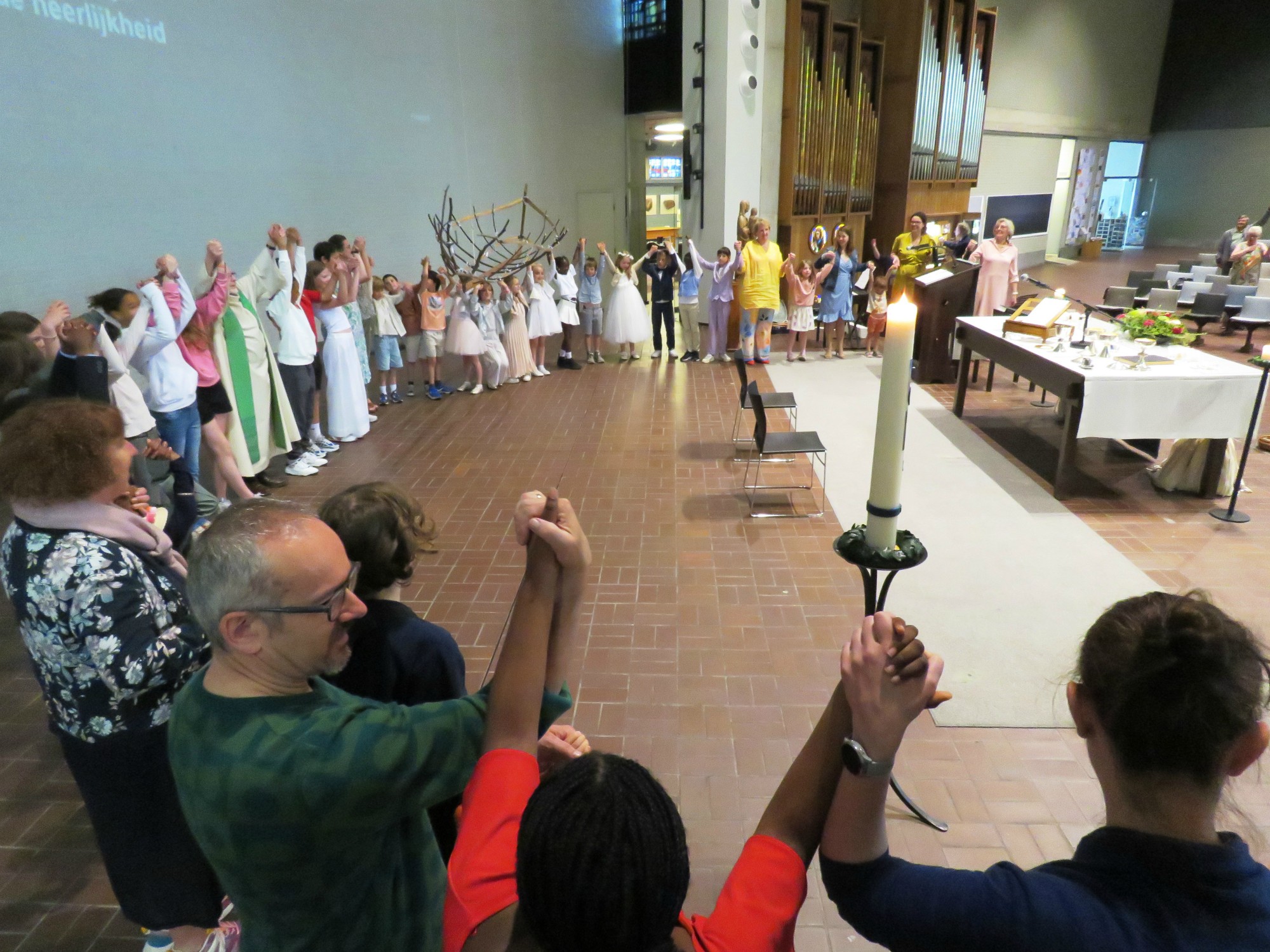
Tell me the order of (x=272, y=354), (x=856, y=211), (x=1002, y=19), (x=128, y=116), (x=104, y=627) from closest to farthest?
(x=104, y=627) < (x=128, y=116) < (x=272, y=354) < (x=856, y=211) < (x=1002, y=19)

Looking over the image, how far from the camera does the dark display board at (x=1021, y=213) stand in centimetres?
1808

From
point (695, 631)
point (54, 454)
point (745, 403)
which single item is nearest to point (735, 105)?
point (745, 403)

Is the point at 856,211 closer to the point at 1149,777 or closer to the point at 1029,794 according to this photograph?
the point at 1029,794

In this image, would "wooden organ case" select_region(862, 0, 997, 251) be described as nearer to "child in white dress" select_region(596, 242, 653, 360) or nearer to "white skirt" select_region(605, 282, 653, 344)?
"child in white dress" select_region(596, 242, 653, 360)

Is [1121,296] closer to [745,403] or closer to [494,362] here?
[745,403]

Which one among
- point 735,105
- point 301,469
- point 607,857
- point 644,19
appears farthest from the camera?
point 644,19

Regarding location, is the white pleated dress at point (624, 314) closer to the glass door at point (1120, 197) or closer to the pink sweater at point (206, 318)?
the pink sweater at point (206, 318)

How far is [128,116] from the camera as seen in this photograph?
5.19 m

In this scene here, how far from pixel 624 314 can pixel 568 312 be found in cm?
75

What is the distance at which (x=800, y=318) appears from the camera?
1005 centimetres

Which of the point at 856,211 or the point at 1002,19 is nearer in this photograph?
the point at 856,211

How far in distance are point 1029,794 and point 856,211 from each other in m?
11.3

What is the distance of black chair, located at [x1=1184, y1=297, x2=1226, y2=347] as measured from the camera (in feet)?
34.8

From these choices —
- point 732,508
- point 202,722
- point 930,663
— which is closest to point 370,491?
point 202,722
